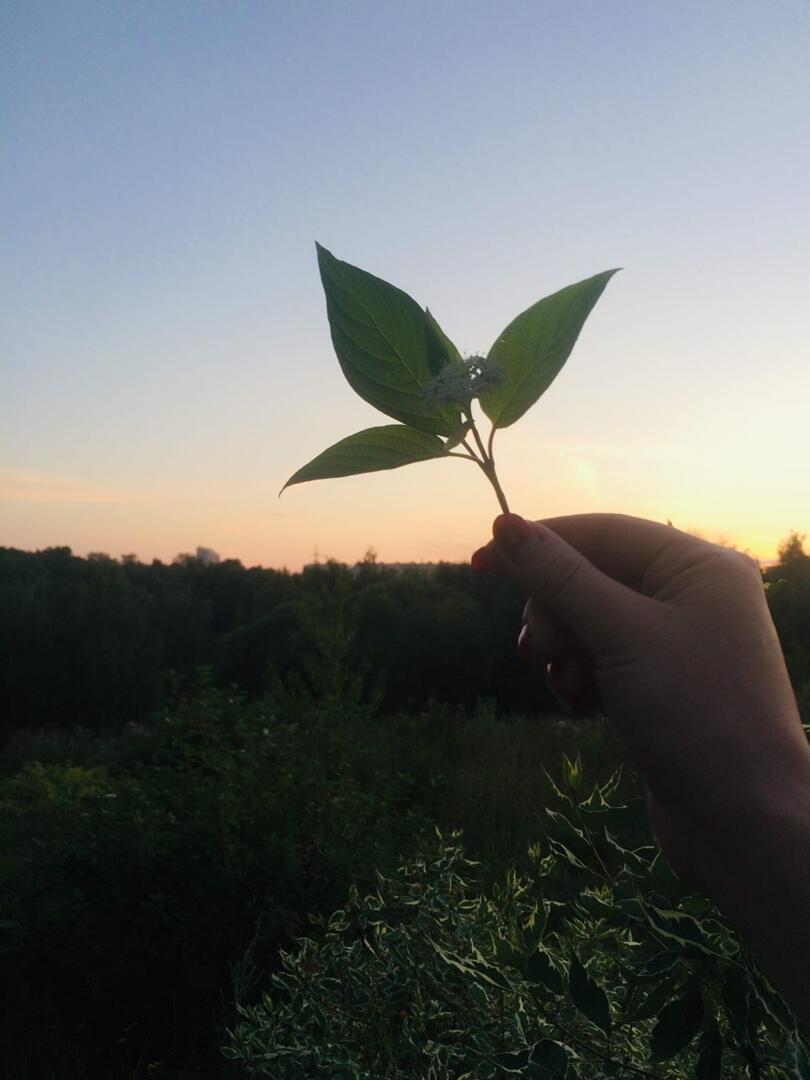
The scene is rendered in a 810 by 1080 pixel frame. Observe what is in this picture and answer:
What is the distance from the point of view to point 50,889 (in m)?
4.73

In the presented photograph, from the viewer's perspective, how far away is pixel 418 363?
36.1 inches

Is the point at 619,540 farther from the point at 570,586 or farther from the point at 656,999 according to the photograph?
the point at 656,999

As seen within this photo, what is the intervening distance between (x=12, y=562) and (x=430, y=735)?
1586 cm

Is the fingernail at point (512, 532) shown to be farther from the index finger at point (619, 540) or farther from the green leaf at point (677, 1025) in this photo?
the green leaf at point (677, 1025)

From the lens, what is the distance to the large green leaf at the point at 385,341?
91 cm

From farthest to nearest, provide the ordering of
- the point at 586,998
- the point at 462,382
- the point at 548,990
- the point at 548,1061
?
the point at 548,990, the point at 586,998, the point at 548,1061, the point at 462,382

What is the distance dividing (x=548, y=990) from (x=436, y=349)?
45.1 inches

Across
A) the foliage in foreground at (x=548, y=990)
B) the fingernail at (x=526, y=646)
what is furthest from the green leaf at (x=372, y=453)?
the foliage in foreground at (x=548, y=990)

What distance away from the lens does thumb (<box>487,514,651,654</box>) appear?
98 centimetres

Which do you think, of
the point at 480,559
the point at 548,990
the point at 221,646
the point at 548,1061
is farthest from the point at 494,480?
the point at 221,646

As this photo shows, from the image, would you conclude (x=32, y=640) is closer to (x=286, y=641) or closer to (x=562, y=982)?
(x=286, y=641)

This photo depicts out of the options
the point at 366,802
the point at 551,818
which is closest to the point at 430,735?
the point at 366,802

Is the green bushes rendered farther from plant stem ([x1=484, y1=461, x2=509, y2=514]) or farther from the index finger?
plant stem ([x1=484, y1=461, x2=509, y2=514])

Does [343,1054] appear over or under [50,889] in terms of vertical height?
over
